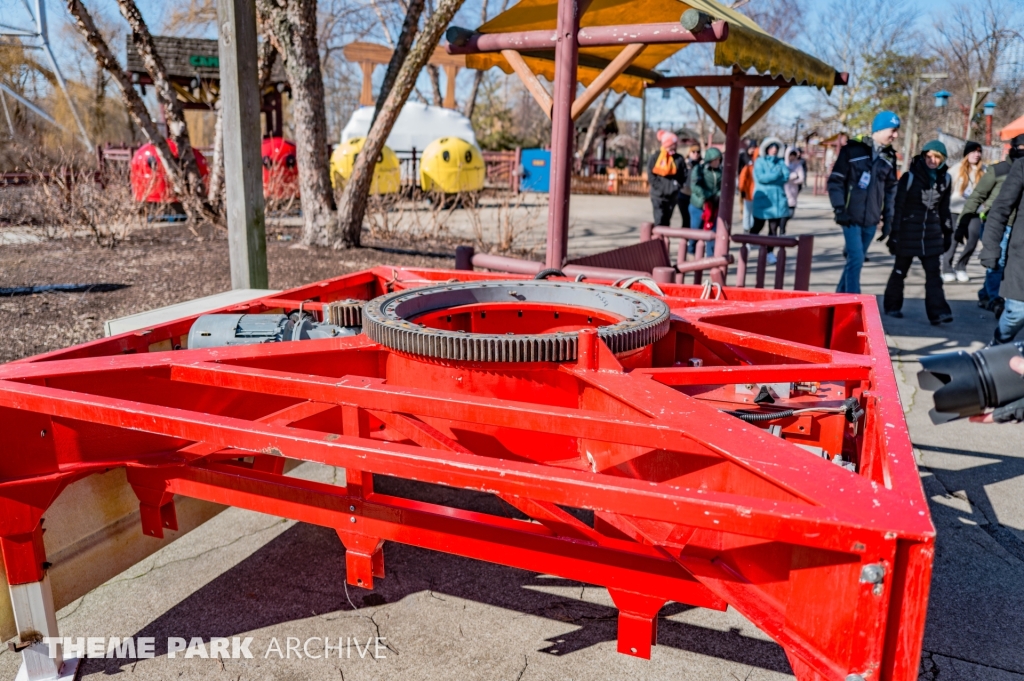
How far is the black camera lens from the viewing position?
68.3 inches

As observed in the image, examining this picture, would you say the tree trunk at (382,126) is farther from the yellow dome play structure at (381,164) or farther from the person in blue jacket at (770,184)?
the yellow dome play structure at (381,164)

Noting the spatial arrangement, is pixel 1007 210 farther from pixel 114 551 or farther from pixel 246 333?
pixel 114 551

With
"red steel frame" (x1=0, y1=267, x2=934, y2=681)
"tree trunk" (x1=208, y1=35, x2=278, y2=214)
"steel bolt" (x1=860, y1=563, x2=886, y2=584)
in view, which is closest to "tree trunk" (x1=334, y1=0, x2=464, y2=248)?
"tree trunk" (x1=208, y1=35, x2=278, y2=214)

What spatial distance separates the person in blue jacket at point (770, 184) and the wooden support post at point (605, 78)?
5.03m

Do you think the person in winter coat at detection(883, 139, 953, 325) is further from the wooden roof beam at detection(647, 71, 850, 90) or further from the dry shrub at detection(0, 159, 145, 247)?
the dry shrub at detection(0, 159, 145, 247)

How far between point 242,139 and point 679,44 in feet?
10.5

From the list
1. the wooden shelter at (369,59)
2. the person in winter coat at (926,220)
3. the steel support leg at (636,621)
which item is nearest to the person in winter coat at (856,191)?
the person in winter coat at (926,220)

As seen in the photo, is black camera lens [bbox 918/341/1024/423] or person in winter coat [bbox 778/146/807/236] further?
person in winter coat [bbox 778/146/807/236]

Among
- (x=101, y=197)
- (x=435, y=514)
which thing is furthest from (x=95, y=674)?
(x=101, y=197)

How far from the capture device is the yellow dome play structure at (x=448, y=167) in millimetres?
19016

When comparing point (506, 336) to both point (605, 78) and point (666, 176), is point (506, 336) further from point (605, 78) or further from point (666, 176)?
point (666, 176)

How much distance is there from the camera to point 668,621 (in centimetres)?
254

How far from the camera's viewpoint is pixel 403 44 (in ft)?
29.2

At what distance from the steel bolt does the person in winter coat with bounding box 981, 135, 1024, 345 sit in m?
4.00
